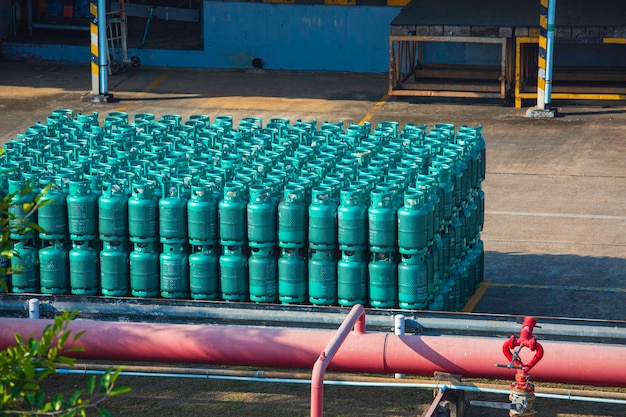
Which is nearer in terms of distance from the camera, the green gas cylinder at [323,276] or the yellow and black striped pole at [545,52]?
the green gas cylinder at [323,276]

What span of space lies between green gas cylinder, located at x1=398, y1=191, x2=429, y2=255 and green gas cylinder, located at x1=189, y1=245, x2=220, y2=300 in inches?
68.0

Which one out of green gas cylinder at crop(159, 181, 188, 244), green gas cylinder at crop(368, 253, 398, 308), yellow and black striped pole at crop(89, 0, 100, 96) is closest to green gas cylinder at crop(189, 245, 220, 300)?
green gas cylinder at crop(159, 181, 188, 244)

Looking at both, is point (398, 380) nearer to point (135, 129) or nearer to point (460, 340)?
point (460, 340)

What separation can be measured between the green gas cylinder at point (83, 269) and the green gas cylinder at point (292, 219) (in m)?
1.80

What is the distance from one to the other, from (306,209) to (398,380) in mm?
1907

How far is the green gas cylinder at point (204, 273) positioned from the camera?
36.6ft

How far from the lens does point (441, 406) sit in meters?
9.61

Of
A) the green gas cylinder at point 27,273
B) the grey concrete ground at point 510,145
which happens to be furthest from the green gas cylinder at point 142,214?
the grey concrete ground at point 510,145

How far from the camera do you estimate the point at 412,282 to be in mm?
10883

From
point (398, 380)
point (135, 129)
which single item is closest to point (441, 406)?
point (398, 380)

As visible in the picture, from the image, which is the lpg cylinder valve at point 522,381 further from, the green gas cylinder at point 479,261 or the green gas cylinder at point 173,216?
the green gas cylinder at point 479,261

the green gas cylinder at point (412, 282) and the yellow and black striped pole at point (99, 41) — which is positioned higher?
the yellow and black striped pole at point (99, 41)

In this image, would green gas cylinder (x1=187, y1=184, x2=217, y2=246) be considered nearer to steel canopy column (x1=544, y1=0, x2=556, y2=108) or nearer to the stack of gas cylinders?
the stack of gas cylinders

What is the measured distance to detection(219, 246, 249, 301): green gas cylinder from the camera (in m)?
11.1
